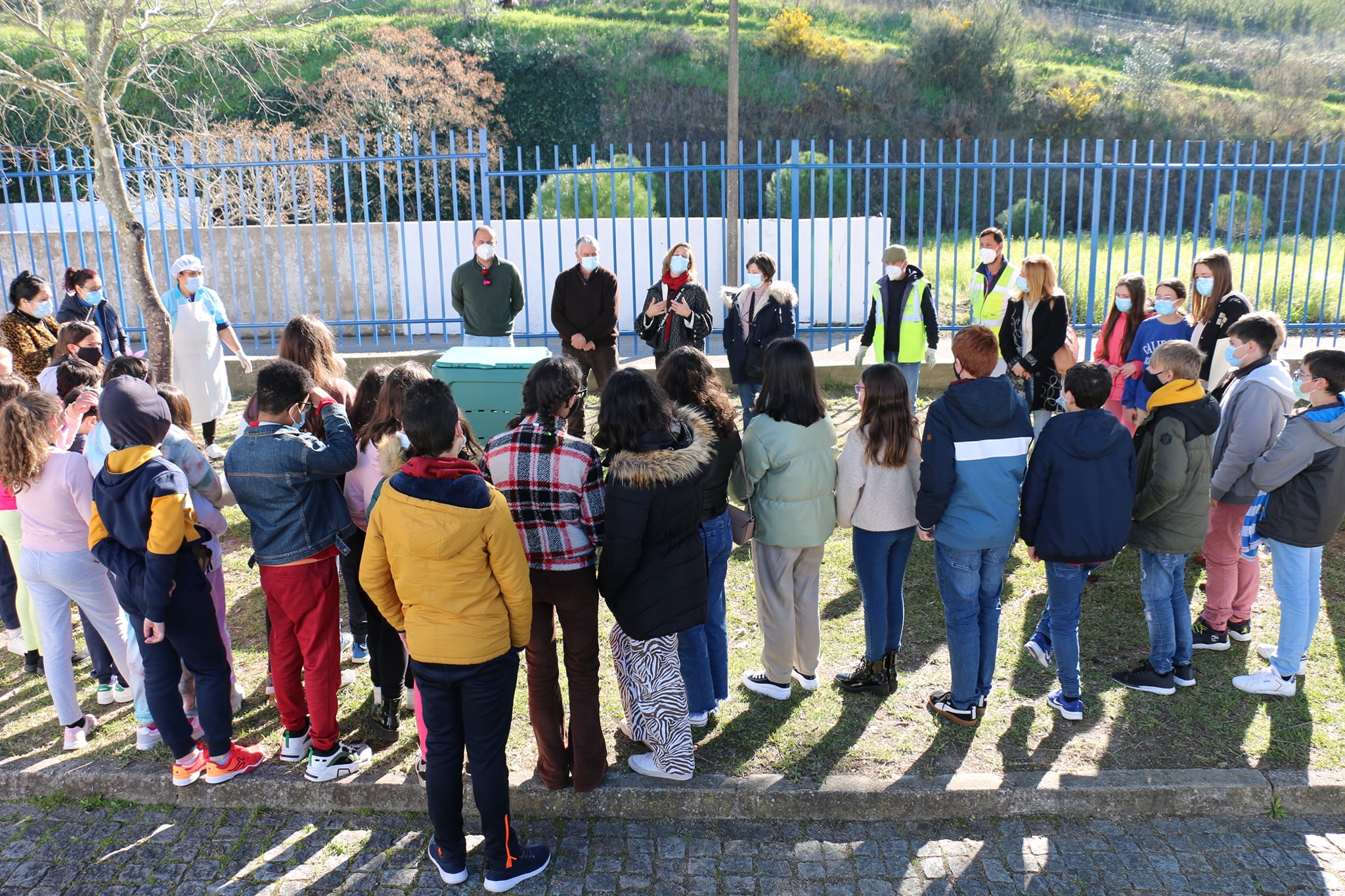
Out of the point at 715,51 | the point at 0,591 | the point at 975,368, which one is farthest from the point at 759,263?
the point at 715,51

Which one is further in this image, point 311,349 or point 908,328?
point 908,328

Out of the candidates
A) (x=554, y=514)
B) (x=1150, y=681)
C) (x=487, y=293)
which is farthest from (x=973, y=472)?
(x=487, y=293)

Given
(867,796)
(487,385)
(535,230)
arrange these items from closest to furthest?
(867,796)
(487,385)
(535,230)

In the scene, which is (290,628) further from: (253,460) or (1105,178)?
(1105,178)

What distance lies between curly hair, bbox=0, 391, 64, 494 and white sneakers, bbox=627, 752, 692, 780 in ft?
8.03

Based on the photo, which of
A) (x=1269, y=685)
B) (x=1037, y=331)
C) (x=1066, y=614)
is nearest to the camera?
(x=1066, y=614)

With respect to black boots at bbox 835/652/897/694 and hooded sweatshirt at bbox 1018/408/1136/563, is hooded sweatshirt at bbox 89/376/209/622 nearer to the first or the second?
black boots at bbox 835/652/897/694

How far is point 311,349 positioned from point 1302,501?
13.6ft

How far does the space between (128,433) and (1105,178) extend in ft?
107

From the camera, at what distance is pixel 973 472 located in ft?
11.8

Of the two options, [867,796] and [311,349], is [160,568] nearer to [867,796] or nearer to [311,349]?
[311,349]

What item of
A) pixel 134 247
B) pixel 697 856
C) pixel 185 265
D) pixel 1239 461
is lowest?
pixel 697 856

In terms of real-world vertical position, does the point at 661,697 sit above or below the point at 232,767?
above

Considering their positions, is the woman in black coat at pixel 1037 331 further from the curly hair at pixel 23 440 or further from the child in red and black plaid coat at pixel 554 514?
the curly hair at pixel 23 440
